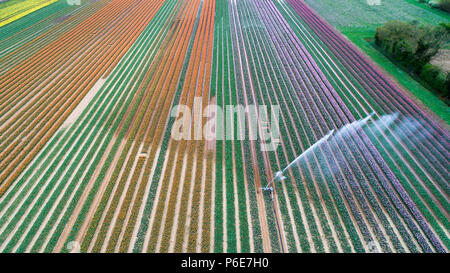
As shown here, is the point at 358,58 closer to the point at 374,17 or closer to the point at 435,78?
the point at 435,78

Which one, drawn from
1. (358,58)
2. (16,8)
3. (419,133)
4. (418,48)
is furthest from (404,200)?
(16,8)

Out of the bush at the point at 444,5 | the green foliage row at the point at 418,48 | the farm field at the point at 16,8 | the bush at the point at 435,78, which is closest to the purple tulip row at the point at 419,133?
the bush at the point at 435,78

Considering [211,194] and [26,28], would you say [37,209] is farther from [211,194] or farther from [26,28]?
[26,28]

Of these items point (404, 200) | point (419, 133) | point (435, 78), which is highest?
point (435, 78)

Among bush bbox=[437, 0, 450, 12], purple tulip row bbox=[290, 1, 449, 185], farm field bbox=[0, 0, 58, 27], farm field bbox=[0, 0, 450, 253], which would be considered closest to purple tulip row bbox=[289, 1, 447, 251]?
farm field bbox=[0, 0, 450, 253]

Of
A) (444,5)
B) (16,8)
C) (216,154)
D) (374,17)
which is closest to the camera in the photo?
(216,154)

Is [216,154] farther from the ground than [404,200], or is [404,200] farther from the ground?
[216,154]
